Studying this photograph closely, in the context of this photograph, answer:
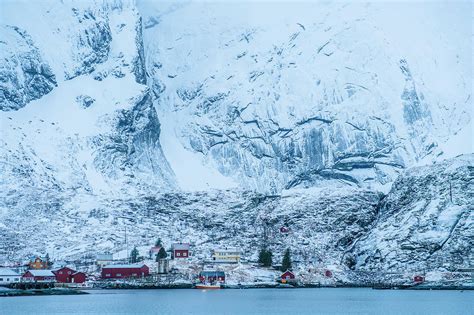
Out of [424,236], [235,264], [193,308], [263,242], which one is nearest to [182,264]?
[235,264]

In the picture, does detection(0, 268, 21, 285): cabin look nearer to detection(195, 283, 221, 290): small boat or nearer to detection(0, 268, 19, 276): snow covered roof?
detection(0, 268, 19, 276): snow covered roof

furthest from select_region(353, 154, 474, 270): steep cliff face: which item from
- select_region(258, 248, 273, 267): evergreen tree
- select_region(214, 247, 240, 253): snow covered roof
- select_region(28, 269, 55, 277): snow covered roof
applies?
select_region(28, 269, 55, 277): snow covered roof

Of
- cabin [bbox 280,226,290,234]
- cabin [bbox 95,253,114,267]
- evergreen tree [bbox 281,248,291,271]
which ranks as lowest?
evergreen tree [bbox 281,248,291,271]

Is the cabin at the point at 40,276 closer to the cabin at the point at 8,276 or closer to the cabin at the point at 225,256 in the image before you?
the cabin at the point at 8,276

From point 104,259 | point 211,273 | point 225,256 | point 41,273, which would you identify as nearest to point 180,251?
point 225,256

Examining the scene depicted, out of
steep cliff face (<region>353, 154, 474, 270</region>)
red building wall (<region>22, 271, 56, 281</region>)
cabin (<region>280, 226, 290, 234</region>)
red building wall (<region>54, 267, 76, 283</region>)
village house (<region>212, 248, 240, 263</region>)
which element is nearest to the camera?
red building wall (<region>22, 271, 56, 281</region>)

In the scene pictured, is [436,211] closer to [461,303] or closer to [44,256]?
[461,303]

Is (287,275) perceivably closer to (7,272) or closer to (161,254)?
(161,254)
